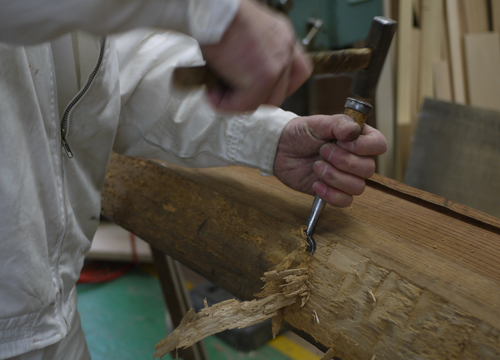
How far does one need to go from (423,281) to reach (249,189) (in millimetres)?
472

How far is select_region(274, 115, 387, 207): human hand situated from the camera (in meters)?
0.80

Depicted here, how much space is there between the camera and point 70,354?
0.88 metres

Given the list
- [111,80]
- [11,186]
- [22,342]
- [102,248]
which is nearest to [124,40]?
[111,80]

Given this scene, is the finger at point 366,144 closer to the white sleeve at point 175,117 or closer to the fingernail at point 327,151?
the fingernail at point 327,151

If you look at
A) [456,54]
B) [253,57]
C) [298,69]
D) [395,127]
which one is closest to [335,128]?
[298,69]

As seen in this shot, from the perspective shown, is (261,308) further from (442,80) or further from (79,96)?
(442,80)

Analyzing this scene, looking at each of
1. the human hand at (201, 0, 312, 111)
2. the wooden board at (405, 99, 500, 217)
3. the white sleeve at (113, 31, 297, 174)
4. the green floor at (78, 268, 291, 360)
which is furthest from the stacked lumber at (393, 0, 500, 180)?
the human hand at (201, 0, 312, 111)

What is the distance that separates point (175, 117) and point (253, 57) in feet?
1.74

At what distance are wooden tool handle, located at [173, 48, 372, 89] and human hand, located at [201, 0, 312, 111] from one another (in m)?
0.04

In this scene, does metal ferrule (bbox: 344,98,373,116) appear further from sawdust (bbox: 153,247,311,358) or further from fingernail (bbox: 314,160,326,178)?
sawdust (bbox: 153,247,311,358)

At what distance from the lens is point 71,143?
83cm

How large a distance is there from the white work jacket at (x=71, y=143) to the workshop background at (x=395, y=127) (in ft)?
3.92

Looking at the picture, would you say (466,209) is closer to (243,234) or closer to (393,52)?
(243,234)

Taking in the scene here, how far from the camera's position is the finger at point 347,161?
804 mm
